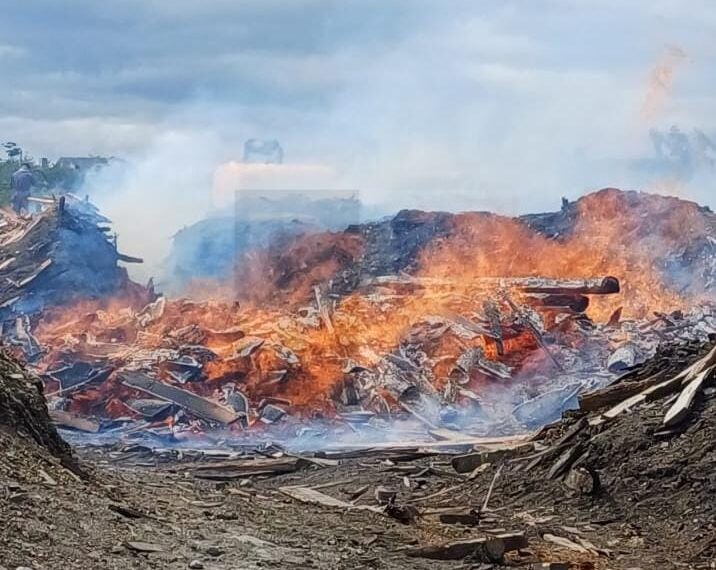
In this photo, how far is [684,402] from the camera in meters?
12.5

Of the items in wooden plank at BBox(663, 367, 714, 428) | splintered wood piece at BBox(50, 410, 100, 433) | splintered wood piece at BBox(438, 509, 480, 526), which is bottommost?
splintered wood piece at BBox(50, 410, 100, 433)

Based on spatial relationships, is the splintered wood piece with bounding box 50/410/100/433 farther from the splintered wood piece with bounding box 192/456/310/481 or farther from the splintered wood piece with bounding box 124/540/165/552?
the splintered wood piece with bounding box 124/540/165/552

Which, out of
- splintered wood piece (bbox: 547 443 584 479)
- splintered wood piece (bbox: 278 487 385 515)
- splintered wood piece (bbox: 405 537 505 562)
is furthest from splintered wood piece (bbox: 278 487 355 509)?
splintered wood piece (bbox: 405 537 505 562)

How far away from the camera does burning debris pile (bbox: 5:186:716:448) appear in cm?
2052

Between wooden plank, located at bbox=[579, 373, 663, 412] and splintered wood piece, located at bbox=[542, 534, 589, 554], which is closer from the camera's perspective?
splintered wood piece, located at bbox=[542, 534, 589, 554]

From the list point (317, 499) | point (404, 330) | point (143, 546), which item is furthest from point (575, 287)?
point (143, 546)

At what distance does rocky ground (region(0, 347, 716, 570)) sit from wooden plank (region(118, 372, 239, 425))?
5148mm

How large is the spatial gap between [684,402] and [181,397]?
438 inches

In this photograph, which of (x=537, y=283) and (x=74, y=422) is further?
(x=537, y=283)

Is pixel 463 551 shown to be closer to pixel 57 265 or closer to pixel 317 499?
pixel 317 499

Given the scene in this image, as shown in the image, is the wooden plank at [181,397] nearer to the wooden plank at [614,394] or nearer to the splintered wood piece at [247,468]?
the splintered wood piece at [247,468]

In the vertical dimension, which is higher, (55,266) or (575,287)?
(55,266)

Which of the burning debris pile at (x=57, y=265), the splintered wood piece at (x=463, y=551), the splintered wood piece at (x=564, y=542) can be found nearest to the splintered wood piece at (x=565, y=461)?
the splintered wood piece at (x=564, y=542)

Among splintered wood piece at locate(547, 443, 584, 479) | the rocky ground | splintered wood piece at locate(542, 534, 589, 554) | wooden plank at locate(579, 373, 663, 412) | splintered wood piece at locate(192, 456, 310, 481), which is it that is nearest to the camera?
the rocky ground
